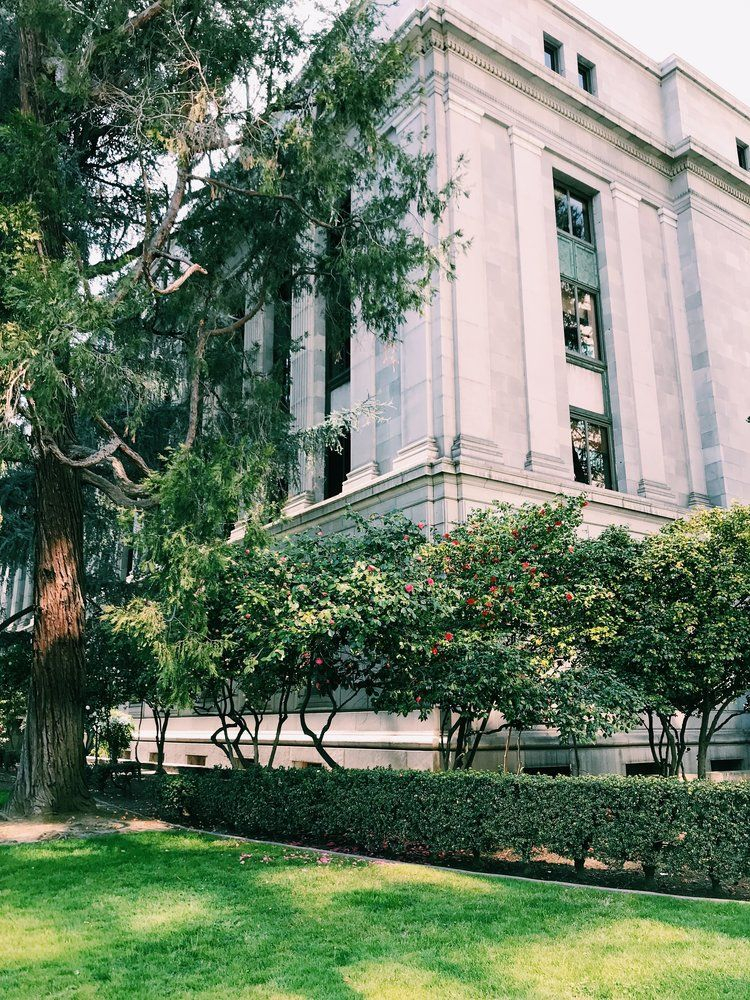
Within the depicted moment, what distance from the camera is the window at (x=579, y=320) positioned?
21.8 metres

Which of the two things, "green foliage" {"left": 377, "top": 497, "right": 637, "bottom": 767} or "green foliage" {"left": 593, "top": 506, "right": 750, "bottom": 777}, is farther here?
"green foliage" {"left": 593, "top": 506, "right": 750, "bottom": 777}

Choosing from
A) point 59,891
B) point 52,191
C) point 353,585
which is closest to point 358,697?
point 353,585

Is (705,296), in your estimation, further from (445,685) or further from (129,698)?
(129,698)

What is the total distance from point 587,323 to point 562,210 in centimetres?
343

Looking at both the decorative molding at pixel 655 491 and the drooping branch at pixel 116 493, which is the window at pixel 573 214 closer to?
the decorative molding at pixel 655 491

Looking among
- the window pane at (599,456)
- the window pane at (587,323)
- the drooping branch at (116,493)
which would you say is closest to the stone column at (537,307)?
the window pane at (587,323)

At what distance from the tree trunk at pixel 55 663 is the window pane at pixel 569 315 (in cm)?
1366

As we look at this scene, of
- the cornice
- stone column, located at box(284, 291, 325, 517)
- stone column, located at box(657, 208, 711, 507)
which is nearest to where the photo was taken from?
the cornice

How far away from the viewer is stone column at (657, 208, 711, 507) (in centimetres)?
2275

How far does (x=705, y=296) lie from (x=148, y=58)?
17794 millimetres

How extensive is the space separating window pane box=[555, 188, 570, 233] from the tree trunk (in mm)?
15504

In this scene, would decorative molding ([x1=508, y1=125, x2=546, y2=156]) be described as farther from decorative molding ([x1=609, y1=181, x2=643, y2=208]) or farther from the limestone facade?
decorative molding ([x1=609, y1=181, x2=643, y2=208])

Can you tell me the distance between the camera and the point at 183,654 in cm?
989

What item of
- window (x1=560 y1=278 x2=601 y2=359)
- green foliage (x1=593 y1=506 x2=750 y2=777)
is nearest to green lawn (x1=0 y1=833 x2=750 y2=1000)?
green foliage (x1=593 y1=506 x2=750 y2=777)
